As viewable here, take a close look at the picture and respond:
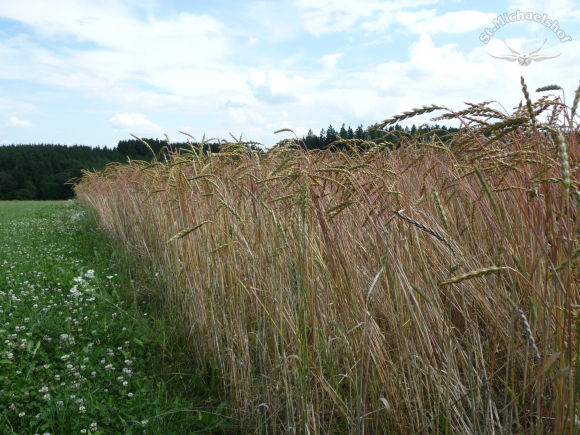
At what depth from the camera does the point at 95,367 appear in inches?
101

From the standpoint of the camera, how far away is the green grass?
6.73 ft

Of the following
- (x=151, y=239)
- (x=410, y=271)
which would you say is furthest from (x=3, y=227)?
(x=410, y=271)

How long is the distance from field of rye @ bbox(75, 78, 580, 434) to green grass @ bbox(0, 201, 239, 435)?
0.22m

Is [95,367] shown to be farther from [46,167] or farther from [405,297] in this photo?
[46,167]

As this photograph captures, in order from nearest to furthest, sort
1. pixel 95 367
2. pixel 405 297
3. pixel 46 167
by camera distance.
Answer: pixel 405 297
pixel 95 367
pixel 46 167

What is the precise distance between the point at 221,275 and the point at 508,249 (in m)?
1.55

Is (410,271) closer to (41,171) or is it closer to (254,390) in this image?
(254,390)

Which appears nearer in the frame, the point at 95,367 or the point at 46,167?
the point at 95,367

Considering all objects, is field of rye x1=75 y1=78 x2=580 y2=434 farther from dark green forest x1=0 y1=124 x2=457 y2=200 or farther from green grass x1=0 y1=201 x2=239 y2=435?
dark green forest x1=0 y1=124 x2=457 y2=200

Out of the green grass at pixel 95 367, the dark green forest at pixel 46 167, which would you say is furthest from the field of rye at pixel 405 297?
the dark green forest at pixel 46 167

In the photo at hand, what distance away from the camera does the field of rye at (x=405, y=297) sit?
114cm

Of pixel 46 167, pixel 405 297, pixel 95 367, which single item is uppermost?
pixel 46 167

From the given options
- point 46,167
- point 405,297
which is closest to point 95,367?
point 405,297

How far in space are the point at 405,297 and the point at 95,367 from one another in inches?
87.1
